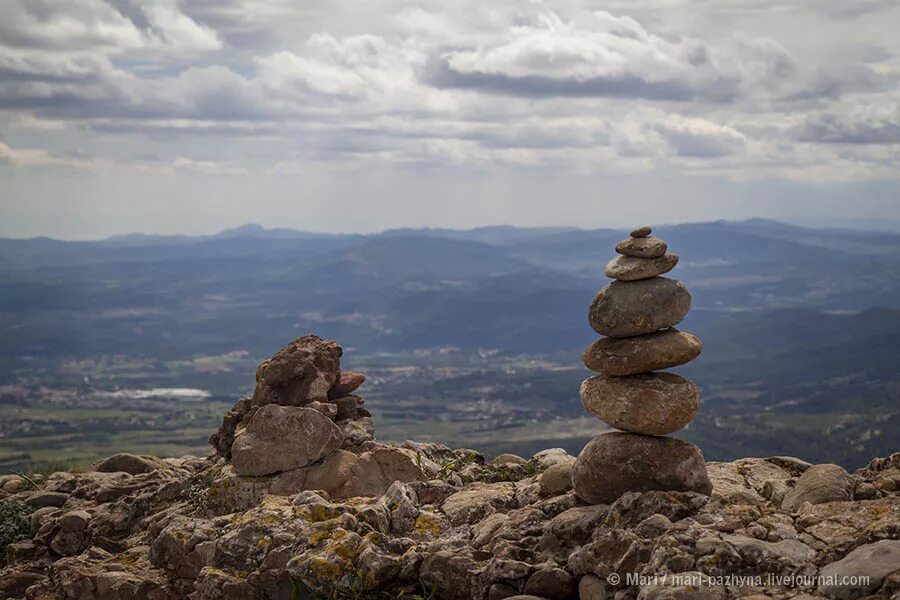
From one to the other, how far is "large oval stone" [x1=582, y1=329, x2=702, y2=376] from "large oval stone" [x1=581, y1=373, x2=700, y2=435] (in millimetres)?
348

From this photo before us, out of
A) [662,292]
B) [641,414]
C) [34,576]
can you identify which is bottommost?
[34,576]

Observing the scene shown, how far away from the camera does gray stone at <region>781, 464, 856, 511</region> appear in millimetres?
21875

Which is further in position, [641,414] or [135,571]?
[135,571]

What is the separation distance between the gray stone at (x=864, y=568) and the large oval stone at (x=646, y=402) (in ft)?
21.0

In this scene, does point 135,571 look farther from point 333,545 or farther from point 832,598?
point 832,598

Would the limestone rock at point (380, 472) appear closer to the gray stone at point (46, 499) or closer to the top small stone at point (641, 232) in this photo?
the top small stone at point (641, 232)

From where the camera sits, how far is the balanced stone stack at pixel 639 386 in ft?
75.0

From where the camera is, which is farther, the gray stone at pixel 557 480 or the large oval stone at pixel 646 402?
the gray stone at pixel 557 480

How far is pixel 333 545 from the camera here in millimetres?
21797

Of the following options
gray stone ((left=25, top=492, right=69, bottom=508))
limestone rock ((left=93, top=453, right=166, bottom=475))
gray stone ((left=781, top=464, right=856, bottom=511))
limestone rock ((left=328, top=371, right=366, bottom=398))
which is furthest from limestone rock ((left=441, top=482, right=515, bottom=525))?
limestone rock ((left=93, top=453, right=166, bottom=475))

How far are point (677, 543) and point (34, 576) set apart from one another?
59.3 feet

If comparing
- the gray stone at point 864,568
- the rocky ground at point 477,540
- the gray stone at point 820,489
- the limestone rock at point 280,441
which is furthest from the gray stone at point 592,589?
the limestone rock at point 280,441

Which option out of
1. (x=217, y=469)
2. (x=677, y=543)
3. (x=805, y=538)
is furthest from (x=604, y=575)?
(x=217, y=469)

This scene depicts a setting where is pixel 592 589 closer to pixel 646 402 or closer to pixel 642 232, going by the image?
pixel 646 402
